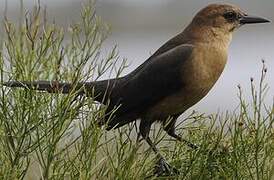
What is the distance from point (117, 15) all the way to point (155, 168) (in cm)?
2041

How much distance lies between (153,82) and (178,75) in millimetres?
173

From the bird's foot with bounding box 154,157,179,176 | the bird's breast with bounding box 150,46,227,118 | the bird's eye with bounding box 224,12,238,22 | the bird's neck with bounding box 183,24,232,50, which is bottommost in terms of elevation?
the bird's foot with bounding box 154,157,179,176

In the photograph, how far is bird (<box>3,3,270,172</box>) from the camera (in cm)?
602

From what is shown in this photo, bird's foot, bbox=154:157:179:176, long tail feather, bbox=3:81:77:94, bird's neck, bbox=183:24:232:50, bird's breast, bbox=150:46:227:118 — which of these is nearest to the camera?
long tail feather, bbox=3:81:77:94

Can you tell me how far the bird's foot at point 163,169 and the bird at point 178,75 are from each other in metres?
0.80

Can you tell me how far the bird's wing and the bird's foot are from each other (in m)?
1.01

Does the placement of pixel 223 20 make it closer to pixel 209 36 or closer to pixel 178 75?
pixel 209 36

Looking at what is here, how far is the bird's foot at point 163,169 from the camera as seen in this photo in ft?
16.3

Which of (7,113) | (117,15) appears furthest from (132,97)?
(117,15)

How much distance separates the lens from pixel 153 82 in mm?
6223

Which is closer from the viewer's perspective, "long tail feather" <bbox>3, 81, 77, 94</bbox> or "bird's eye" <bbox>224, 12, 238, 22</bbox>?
"long tail feather" <bbox>3, 81, 77, 94</bbox>

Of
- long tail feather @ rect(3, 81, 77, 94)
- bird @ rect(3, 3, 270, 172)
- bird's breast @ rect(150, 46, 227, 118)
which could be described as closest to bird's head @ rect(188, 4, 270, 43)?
bird @ rect(3, 3, 270, 172)

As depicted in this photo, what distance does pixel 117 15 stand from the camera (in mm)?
25281

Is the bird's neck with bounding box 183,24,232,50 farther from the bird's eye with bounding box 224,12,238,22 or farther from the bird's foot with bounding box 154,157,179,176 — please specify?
the bird's foot with bounding box 154,157,179,176
